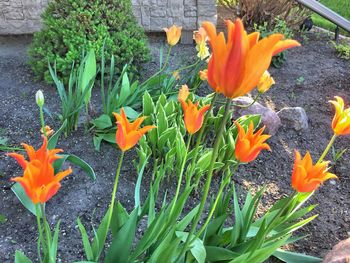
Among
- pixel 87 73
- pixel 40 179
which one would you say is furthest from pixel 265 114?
pixel 40 179

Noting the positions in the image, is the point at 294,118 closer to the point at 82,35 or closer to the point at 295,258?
the point at 295,258

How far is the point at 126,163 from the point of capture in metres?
2.54

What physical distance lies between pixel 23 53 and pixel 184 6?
1.52 m

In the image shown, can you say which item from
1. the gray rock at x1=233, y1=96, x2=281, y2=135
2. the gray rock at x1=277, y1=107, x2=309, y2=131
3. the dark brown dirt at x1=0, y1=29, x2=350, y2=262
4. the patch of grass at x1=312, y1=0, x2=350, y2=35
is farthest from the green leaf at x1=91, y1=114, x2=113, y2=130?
the patch of grass at x1=312, y1=0, x2=350, y2=35

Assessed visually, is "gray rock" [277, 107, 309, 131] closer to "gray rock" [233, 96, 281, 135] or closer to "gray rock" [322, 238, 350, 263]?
"gray rock" [233, 96, 281, 135]

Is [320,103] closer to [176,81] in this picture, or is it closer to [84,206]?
[176,81]

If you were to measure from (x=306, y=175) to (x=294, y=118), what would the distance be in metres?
1.86

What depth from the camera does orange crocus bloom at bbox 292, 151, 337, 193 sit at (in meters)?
1.25

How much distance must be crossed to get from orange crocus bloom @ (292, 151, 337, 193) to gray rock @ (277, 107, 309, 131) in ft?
5.92

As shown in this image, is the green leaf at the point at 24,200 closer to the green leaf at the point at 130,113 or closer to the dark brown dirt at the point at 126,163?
the dark brown dirt at the point at 126,163

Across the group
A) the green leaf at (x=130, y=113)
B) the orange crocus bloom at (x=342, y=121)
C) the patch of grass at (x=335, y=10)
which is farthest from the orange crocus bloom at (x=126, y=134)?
the patch of grass at (x=335, y=10)

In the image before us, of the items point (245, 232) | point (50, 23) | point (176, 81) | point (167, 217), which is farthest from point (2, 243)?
point (50, 23)

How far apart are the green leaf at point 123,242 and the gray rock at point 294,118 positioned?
6.06 ft

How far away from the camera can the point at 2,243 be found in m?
1.97
